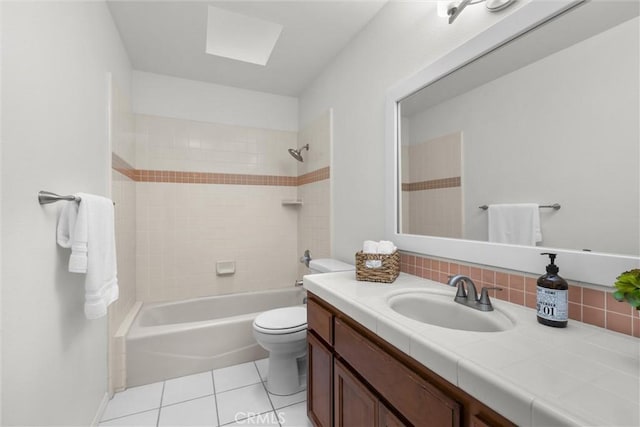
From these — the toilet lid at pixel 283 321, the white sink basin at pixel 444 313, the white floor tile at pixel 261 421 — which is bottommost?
the white floor tile at pixel 261 421

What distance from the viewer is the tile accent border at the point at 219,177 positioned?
96.8 inches

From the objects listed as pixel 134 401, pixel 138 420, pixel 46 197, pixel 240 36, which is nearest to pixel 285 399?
pixel 138 420

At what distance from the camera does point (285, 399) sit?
1749mm

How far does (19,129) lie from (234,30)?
167 cm

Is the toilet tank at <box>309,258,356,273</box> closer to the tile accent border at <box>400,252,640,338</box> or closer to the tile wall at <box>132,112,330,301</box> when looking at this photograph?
the tile wall at <box>132,112,330,301</box>

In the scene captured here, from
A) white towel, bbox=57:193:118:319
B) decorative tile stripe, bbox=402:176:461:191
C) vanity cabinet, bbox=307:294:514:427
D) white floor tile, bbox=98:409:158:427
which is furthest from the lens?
white floor tile, bbox=98:409:158:427

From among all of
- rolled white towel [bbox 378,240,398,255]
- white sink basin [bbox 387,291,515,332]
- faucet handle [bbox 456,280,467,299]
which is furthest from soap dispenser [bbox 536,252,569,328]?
rolled white towel [bbox 378,240,398,255]

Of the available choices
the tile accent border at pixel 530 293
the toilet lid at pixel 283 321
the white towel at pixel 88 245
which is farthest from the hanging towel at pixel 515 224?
the white towel at pixel 88 245

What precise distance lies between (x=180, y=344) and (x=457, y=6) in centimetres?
255

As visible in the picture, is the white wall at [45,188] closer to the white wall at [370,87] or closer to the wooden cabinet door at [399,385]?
the wooden cabinet door at [399,385]

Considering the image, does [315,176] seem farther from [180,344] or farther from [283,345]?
[180,344]

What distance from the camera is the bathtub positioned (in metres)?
1.90

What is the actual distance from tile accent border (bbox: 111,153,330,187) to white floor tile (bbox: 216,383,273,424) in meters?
1.68

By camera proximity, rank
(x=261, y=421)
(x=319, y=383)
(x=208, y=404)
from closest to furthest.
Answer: (x=319, y=383)
(x=261, y=421)
(x=208, y=404)
